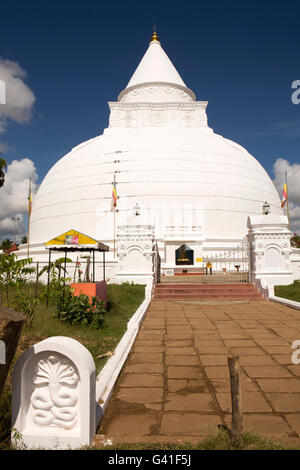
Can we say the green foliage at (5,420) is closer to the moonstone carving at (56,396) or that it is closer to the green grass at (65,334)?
the green grass at (65,334)

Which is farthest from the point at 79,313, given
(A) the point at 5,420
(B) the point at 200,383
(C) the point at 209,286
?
(C) the point at 209,286

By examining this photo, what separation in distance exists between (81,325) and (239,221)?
65.0 ft

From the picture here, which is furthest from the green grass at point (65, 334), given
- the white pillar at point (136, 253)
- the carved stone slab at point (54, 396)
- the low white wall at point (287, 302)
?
the white pillar at point (136, 253)

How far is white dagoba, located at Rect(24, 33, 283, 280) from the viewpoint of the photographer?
78.1 ft

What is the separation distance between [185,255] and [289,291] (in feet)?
34.9

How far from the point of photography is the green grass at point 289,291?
12.3 meters

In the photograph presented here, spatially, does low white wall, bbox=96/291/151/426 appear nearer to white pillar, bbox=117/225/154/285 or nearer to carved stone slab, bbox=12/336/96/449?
carved stone slab, bbox=12/336/96/449

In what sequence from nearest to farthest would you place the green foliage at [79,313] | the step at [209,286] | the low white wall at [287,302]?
the green foliage at [79,313] < the low white wall at [287,302] < the step at [209,286]

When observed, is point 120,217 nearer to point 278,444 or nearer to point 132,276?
point 132,276

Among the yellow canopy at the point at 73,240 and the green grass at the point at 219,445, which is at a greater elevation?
the yellow canopy at the point at 73,240

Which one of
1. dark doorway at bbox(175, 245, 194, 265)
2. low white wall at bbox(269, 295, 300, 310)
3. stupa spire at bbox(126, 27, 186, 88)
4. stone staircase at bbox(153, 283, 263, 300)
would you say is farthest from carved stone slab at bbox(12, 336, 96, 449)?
stupa spire at bbox(126, 27, 186, 88)

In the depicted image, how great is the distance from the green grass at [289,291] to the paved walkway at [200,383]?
4.86 metres

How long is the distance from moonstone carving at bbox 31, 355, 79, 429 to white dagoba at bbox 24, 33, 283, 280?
19.0 metres

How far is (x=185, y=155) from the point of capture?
25672 mm
